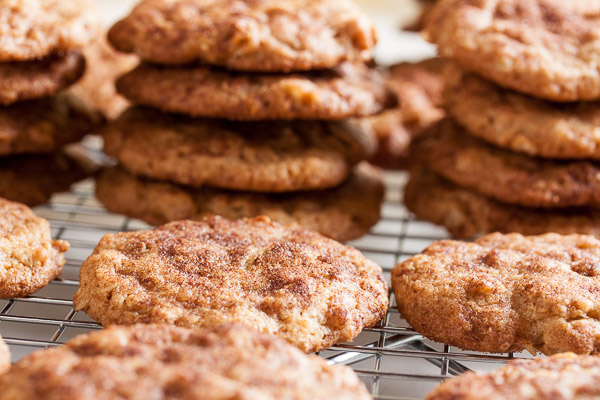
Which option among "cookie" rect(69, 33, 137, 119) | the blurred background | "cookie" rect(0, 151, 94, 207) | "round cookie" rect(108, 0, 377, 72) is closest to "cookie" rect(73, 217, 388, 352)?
"round cookie" rect(108, 0, 377, 72)

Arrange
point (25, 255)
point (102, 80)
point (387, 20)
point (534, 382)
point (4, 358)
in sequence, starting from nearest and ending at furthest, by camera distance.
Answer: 1. point (534, 382)
2. point (4, 358)
3. point (25, 255)
4. point (102, 80)
5. point (387, 20)

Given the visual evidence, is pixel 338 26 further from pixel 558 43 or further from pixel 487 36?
pixel 558 43

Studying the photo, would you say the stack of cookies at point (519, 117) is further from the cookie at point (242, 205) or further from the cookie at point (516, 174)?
the cookie at point (242, 205)

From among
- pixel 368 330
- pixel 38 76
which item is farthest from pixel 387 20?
pixel 368 330

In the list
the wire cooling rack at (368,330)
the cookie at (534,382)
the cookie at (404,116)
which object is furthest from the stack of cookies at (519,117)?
the cookie at (534,382)

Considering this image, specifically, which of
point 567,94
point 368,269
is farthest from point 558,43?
point 368,269

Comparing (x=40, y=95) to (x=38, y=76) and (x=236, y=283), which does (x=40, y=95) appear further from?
(x=236, y=283)
